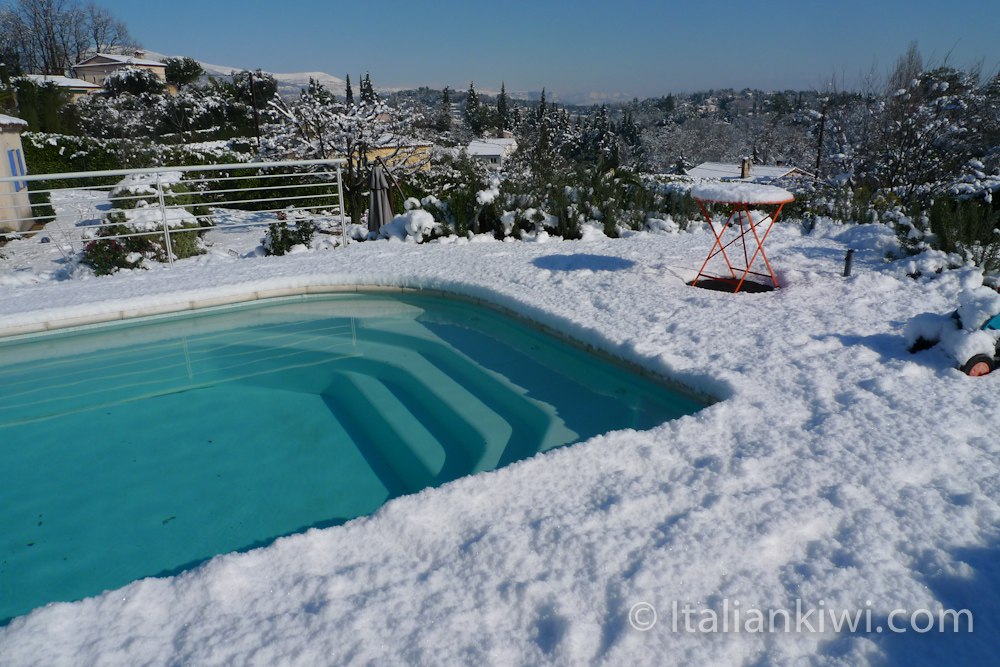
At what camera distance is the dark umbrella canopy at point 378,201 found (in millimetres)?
7949

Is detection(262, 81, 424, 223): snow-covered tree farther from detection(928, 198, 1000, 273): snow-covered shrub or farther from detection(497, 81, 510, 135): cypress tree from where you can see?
detection(497, 81, 510, 135): cypress tree

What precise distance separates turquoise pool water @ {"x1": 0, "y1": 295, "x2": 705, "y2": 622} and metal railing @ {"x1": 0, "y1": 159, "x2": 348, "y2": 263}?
1.35 m

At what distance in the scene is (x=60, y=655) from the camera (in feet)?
5.78

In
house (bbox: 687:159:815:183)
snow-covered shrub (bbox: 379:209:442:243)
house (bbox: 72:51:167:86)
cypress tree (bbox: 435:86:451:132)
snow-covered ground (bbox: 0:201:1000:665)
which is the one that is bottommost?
snow-covered ground (bbox: 0:201:1000:665)

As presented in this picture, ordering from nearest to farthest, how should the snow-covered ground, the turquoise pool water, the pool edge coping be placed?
the snow-covered ground → the turquoise pool water → the pool edge coping

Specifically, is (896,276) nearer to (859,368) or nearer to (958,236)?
(958,236)

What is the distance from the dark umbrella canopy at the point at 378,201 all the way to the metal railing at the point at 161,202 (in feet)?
1.19

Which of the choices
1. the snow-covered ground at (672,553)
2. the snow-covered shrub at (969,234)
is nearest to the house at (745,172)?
the snow-covered shrub at (969,234)

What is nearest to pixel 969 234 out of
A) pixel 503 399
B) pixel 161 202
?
pixel 503 399

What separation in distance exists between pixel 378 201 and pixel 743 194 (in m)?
4.83

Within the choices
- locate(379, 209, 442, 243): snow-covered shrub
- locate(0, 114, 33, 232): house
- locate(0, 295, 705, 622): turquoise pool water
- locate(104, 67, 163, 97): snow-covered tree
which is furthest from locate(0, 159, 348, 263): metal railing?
locate(104, 67, 163, 97): snow-covered tree

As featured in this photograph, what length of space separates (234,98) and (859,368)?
33.1m

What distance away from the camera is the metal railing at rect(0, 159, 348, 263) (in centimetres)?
669

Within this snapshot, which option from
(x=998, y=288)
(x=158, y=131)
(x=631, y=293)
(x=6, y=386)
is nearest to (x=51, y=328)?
(x=6, y=386)
